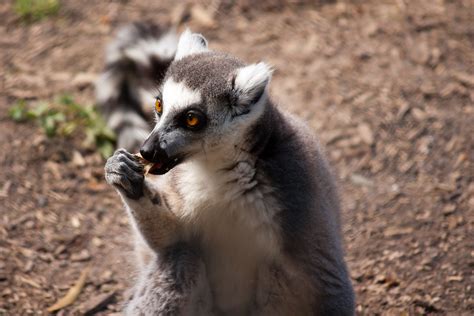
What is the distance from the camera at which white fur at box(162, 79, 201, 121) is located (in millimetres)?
3602

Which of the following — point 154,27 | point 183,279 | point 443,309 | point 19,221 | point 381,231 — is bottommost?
point 443,309

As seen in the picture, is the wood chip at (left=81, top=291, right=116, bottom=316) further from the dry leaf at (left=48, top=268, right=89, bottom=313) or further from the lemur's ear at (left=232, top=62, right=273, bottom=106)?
the lemur's ear at (left=232, top=62, right=273, bottom=106)

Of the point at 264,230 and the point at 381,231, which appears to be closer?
the point at 264,230

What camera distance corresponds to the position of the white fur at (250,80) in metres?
3.64

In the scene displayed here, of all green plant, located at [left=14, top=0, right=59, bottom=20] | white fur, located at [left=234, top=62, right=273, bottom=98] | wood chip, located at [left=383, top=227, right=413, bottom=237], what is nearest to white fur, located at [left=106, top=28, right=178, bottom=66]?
white fur, located at [left=234, top=62, right=273, bottom=98]

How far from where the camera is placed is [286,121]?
3924 mm

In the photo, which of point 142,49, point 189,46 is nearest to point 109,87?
point 142,49

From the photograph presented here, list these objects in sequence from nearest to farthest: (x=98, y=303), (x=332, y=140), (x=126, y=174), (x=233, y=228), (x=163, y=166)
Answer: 1. (x=163, y=166)
2. (x=126, y=174)
3. (x=233, y=228)
4. (x=98, y=303)
5. (x=332, y=140)

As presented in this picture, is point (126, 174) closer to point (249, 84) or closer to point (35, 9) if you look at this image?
point (249, 84)

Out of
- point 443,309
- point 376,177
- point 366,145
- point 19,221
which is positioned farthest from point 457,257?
point 19,221

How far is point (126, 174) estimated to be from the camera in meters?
3.71

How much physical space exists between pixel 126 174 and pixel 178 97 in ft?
1.75

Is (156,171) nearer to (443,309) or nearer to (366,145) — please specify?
(443,309)

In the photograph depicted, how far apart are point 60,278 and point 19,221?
0.68m
